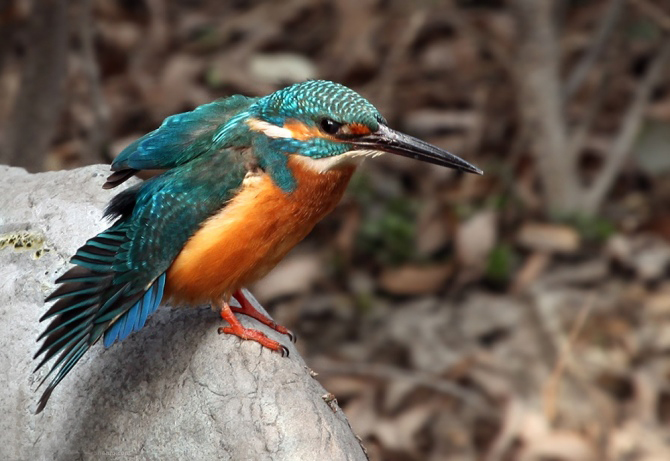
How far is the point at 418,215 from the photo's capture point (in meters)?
6.97

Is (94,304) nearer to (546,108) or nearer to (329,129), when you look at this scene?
(329,129)

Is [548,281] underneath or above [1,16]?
underneath

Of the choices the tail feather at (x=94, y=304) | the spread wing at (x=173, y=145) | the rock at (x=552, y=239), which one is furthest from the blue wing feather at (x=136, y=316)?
the rock at (x=552, y=239)

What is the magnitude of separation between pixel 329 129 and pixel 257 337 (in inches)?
27.8

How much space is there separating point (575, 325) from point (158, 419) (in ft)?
11.6

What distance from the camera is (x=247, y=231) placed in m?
3.24

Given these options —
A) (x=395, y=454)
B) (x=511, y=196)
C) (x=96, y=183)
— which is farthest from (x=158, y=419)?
(x=511, y=196)

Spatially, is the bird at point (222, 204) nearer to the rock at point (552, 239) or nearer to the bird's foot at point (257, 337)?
the bird's foot at point (257, 337)

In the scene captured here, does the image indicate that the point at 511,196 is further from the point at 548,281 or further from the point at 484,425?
the point at 484,425

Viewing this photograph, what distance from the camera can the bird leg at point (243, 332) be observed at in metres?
3.35

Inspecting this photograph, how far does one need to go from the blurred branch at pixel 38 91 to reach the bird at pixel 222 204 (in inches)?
108

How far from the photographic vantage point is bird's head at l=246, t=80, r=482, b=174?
124 inches

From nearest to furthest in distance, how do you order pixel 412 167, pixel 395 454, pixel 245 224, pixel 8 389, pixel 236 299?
pixel 245 224
pixel 8 389
pixel 236 299
pixel 395 454
pixel 412 167

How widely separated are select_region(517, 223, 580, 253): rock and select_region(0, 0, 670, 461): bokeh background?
0.6 inches
